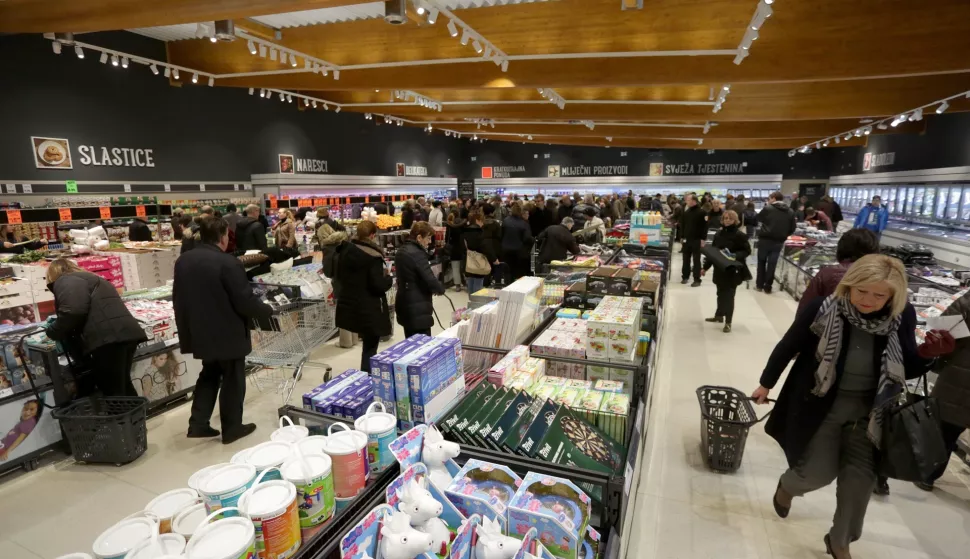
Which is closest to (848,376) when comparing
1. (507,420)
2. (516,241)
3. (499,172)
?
(507,420)

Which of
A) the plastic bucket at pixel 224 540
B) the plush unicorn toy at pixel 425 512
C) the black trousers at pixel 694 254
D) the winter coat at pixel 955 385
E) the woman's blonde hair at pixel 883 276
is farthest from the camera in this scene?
the black trousers at pixel 694 254

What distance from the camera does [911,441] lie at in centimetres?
224

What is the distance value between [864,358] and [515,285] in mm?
2080

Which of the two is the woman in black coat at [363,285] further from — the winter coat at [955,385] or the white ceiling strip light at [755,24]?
the white ceiling strip light at [755,24]

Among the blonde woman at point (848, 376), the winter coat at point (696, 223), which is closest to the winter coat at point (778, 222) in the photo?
the winter coat at point (696, 223)

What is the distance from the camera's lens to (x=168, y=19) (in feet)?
17.3

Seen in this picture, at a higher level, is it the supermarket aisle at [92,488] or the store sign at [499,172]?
the store sign at [499,172]

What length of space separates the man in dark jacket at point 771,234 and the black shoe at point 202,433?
28.8 ft

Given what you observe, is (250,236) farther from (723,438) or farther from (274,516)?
(274,516)

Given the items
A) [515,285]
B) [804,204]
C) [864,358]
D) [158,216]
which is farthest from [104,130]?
[804,204]

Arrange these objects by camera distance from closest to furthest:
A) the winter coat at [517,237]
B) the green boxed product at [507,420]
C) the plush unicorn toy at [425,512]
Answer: the plush unicorn toy at [425,512] → the green boxed product at [507,420] → the winter coat at [517,237]

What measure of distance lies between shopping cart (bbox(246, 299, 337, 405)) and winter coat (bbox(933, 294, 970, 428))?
4.35 metres

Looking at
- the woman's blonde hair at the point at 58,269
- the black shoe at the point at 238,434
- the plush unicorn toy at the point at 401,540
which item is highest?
the woman's blonde hair at the point at 58,269

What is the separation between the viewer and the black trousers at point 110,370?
3961mm
